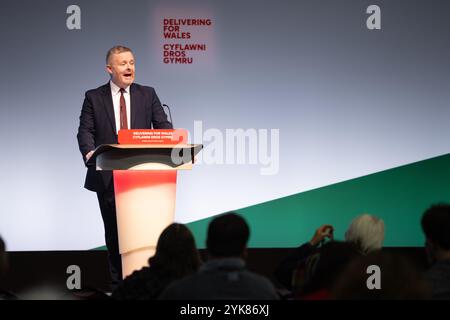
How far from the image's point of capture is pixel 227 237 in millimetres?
2438

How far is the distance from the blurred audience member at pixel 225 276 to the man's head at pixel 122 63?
222 cm

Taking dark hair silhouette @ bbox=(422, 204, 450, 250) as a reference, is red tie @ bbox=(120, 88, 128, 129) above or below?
above

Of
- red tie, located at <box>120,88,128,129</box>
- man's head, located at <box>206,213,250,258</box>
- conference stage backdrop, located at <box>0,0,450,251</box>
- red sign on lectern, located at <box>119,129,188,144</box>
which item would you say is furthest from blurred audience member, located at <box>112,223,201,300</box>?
conference stage backdrop, located at <box>0,0,450,251</box>

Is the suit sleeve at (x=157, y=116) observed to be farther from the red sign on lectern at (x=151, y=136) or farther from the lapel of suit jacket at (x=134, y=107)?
the red sign on lectern at (x=151, y=136)

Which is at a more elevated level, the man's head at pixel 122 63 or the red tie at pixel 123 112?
the man's head at pixel 122 63

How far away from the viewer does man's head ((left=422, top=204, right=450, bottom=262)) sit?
2602 mm

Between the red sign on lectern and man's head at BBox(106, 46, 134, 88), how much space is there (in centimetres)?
75

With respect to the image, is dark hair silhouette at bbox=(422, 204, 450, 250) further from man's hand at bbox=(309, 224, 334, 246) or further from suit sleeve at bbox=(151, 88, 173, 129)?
suit sleeve at bbox=(151, 88, 173, 129)

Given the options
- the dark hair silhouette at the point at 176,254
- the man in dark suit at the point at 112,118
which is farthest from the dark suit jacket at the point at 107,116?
the dark hair silhouette at the point at 176,254

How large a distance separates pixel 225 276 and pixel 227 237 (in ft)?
0.51

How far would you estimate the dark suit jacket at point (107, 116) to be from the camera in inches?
184
